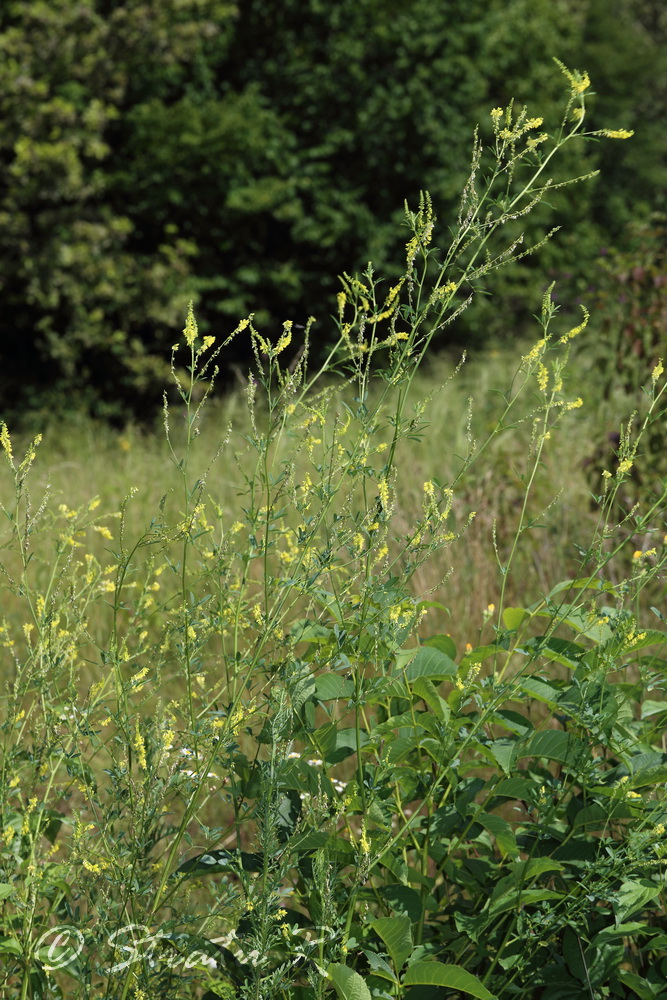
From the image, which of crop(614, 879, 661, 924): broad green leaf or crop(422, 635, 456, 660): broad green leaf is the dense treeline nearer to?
crop(422, 635, 456, 660): broad green leaf

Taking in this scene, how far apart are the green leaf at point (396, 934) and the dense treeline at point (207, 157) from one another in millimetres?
8155

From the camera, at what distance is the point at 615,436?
174 inches

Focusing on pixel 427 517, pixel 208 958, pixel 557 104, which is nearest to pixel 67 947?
pixel 208 958

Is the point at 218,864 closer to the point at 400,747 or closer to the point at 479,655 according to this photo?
the point at 400,747

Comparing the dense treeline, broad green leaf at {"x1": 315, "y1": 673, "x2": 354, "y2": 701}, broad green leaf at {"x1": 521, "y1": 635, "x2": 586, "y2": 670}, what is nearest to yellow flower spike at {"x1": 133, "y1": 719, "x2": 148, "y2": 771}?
broad green leaf at {"x1": 315, "y1": 673, "x2": 354, "y2": 701}

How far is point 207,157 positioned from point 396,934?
29.8ft

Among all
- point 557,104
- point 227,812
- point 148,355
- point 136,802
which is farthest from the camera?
point 557,104

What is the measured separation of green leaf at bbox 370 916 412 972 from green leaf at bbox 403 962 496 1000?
0.03 metres

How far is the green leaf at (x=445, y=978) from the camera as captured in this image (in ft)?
4.85

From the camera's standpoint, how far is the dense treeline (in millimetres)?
8969

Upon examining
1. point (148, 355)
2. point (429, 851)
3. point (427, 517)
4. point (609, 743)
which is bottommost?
point (148, 355)

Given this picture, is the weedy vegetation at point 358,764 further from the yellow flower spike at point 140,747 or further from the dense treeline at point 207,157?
the dense treeline at point 207,157

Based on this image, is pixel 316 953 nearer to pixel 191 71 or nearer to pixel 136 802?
pixel 136 802

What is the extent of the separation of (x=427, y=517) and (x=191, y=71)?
9.80 meters
